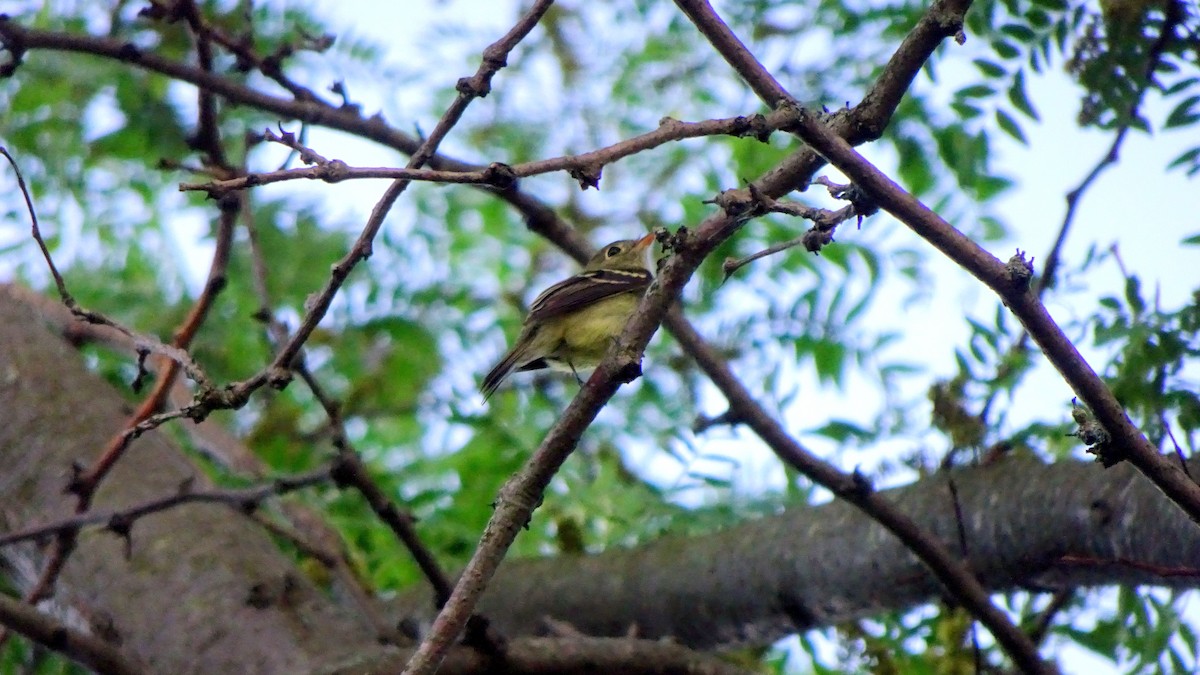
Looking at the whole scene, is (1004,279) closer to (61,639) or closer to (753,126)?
(753,126)

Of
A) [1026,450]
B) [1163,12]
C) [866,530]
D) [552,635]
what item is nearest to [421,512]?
[552,635]

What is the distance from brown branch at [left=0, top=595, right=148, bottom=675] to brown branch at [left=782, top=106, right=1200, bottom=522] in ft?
8.61

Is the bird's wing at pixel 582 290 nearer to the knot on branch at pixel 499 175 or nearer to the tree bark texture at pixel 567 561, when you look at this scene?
the tree bark texture at pixel 567 561

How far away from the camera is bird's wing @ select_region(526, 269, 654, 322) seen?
6.14m

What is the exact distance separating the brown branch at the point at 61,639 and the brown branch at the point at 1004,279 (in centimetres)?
262

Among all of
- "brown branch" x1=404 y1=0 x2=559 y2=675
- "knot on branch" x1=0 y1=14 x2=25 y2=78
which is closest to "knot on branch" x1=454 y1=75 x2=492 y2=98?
"brown branch" x1=404 y1=0 x2=559 y2=675

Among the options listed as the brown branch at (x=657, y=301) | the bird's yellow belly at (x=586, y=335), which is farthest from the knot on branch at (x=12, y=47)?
the bird's yellow belly at (x=586, y=335)

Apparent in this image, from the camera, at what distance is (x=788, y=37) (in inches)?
244

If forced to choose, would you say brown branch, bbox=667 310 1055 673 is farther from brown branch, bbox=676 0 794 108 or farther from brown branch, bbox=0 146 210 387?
brown branch, bbox=0 146 210 387

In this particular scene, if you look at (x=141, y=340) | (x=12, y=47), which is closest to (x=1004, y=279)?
(x=141, y=340)

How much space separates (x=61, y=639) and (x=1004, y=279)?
284 centimetres

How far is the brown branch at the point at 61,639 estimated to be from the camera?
12.4 feet

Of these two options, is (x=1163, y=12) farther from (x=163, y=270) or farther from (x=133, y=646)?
(x=163, y=270)

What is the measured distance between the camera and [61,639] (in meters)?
3.84
